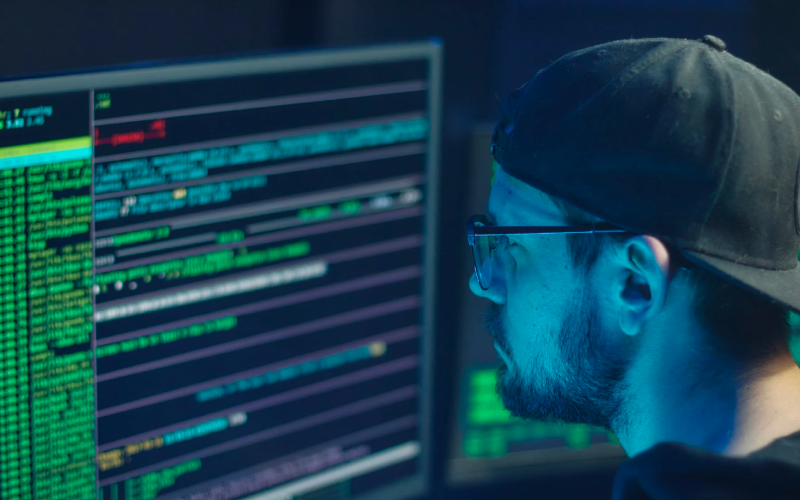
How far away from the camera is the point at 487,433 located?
130 centimetres

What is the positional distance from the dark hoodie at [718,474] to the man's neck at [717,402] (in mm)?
30

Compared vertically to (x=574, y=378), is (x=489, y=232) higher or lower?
higher

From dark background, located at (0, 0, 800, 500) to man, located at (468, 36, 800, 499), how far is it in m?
0.40

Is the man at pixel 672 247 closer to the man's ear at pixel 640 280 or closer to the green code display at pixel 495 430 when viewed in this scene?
the man's ear at pixel 640 280

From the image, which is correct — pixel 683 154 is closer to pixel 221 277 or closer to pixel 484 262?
pixel 484 262

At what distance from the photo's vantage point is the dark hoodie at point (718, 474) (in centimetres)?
68

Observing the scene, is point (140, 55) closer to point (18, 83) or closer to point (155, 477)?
point (18, 83)

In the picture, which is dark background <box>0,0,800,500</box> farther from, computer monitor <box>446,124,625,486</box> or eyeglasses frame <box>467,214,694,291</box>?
eyeglasses frame <box>467,214,694,291</box>

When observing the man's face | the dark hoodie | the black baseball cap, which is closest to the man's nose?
the man's face

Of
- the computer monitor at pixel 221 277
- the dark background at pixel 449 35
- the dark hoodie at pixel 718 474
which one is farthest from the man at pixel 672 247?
the dark background at pixel 449 35

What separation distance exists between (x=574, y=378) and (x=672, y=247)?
17 cm

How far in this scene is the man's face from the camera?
826mm

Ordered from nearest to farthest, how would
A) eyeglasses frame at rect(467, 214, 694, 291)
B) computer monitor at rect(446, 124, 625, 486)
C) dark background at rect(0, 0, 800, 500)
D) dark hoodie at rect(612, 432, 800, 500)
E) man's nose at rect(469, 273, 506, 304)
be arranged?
dark hoodie at rect(612, 432, 800, 500) < eyeglasses frame at rect(467, 214, 694, 291) < man's nose at rect(469, 273, 506, 304) < dark background at rect(0, 0, 800, 500) < computer monitor at rect(446, 124, 625, 486)

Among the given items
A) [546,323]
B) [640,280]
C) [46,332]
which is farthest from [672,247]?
[46,332]
